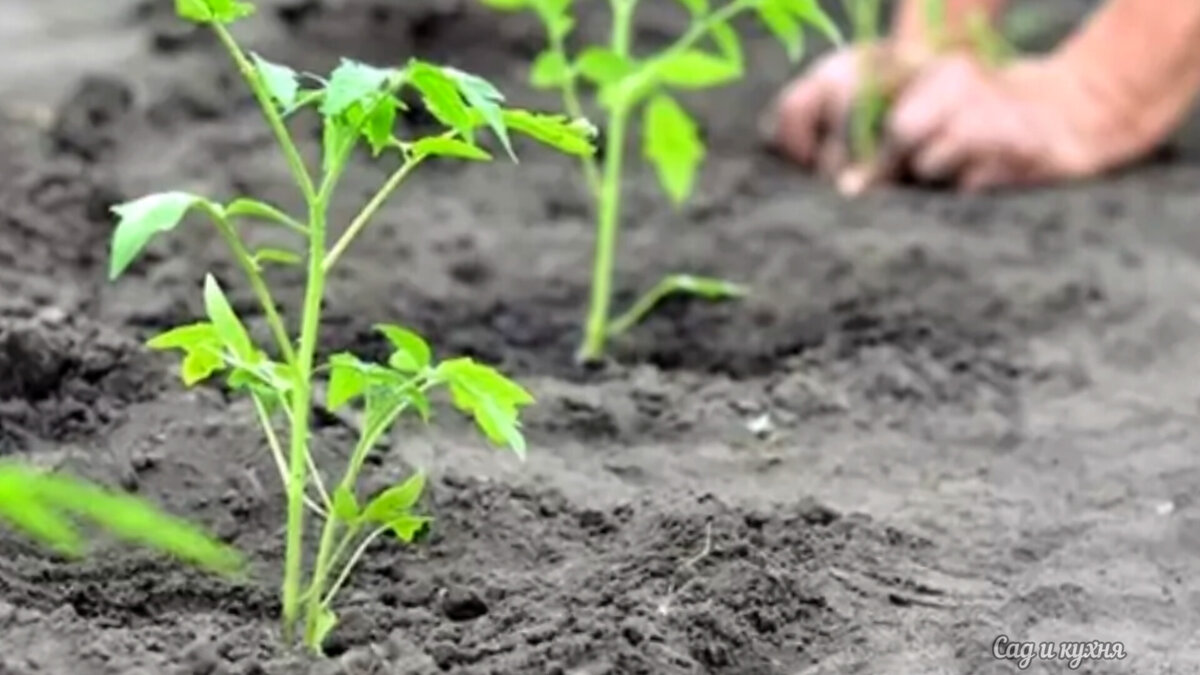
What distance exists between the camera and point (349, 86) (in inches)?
40.4

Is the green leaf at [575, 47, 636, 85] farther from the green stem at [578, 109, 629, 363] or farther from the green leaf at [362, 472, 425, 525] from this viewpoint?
the green leaf at [362, 472, 425, 525]

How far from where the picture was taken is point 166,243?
1813mm

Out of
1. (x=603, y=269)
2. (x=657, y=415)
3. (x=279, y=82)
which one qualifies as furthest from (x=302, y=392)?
(x=603, y=269)

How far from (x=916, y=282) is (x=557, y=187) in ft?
1.44

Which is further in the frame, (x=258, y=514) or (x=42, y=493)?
(x=258, y=514)

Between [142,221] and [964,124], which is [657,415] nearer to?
[142,221]

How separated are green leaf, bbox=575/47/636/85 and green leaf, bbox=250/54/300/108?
0.55 m

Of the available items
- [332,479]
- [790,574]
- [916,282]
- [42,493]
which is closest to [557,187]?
[916,282]

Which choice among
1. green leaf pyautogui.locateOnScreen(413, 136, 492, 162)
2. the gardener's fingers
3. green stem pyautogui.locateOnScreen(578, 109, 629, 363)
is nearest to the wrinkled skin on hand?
the gardener's fingers

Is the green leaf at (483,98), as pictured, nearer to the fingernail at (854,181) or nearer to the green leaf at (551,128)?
the green leaf at (551,128)

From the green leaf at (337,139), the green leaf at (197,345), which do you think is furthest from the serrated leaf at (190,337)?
the green leaf at (337,139)

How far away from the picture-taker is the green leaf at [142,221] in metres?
0.99

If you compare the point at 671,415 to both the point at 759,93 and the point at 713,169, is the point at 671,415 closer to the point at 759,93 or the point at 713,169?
the point at 713,169

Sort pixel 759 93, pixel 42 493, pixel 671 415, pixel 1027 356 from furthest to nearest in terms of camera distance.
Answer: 1. pixel 759 93
2. pixel 1027 356
3. pixel 671 415
4. pixel 42 493
